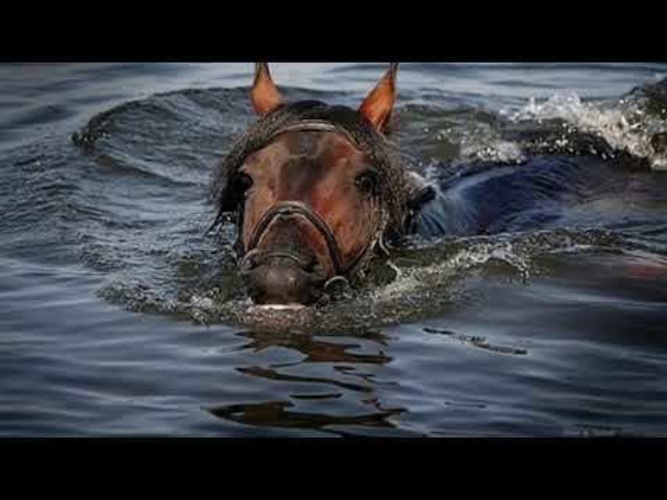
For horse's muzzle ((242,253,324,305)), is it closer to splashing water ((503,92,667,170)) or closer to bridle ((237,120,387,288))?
bridle ((237,120,387,288))

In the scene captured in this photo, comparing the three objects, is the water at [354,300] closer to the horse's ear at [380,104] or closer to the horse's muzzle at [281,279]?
the horse's muzzle at [281,279]

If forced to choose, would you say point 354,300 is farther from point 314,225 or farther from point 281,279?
point 281,279

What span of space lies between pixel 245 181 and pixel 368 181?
629 mm

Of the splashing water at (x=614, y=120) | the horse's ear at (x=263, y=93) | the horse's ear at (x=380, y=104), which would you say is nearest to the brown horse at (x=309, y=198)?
the horse's ear at (x=380, y=104)

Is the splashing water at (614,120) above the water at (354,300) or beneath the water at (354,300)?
above

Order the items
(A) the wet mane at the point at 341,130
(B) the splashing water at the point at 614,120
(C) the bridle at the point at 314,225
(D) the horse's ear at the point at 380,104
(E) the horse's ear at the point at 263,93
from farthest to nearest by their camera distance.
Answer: (B) the splashing water at the point at 614,120
(E) the horse's ear at the point at 263,93
(D) the horse's ear at the point at 380,104
(A) the wet mane at the point at 341,130
(C) the bridle at the point at 314,225

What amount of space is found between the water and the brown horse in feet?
0.76

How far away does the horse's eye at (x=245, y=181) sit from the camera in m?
5.91
